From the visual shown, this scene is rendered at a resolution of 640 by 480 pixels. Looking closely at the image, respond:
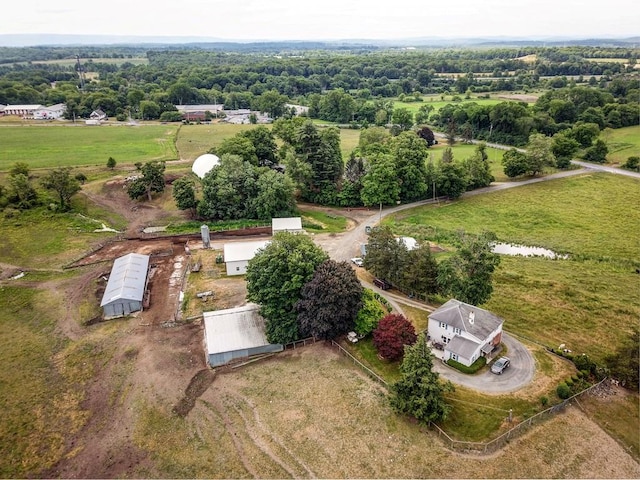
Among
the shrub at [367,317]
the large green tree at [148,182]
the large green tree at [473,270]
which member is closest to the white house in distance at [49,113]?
the large green tree at [148,182]

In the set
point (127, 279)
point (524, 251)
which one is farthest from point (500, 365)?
point (127, 279)

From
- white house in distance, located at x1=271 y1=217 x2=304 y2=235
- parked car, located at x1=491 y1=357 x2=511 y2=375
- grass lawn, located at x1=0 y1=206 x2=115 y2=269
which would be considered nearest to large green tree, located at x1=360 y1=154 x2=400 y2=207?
white house in distance, located at x1=271 y1=217 x2=304 y2=235

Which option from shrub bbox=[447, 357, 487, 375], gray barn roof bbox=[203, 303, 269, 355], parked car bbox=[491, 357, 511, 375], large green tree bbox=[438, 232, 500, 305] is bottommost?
shrub bbox=[447, 357, 487, 375]

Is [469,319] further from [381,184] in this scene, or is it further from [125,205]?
[125,205]

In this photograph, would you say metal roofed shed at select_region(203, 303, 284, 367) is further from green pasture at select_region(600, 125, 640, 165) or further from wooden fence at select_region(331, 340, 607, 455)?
green pasture at select_region(600, 125, 640, 165)

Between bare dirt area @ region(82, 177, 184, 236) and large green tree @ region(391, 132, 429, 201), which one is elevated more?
large green tree @ region(391, 132, 429, 201)

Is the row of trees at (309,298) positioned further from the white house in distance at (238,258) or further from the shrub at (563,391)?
the shrub at (563,391)
